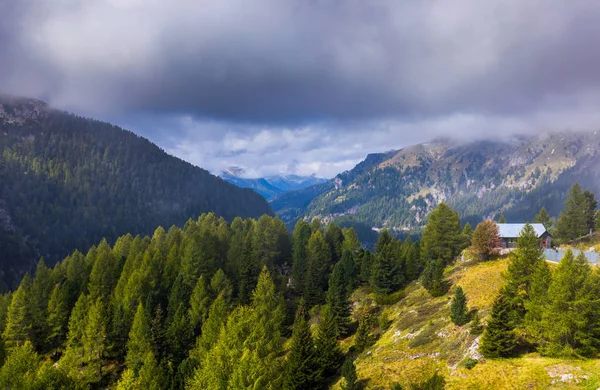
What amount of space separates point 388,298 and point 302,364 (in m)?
30.2

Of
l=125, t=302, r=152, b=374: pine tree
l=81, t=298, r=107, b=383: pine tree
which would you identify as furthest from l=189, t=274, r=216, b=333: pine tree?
l=81, t=298, r=107, b=383: pine tree

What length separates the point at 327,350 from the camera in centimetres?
4941

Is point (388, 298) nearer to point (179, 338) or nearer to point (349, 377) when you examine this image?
point (349, 377)

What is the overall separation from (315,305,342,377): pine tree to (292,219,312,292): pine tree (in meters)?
32.0

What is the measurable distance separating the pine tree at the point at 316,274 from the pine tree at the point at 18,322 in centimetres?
5560

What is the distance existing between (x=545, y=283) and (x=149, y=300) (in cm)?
6348

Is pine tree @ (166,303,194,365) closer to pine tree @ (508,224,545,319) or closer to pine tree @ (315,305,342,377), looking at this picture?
pine tree @ (315,305,342,377)

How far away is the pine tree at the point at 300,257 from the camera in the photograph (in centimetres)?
8506

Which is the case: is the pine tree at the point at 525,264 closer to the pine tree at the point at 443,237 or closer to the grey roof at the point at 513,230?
the pine tree at the point at 443,237

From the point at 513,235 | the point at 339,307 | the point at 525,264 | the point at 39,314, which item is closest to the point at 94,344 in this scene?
the point at 39,314

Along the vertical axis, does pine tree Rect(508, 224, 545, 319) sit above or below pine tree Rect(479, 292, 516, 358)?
above

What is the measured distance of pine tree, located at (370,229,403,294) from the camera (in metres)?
72.5

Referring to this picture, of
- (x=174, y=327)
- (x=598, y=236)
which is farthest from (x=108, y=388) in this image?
(x=598, y=236)

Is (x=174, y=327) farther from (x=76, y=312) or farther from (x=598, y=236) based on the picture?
(x=598, y=236)
